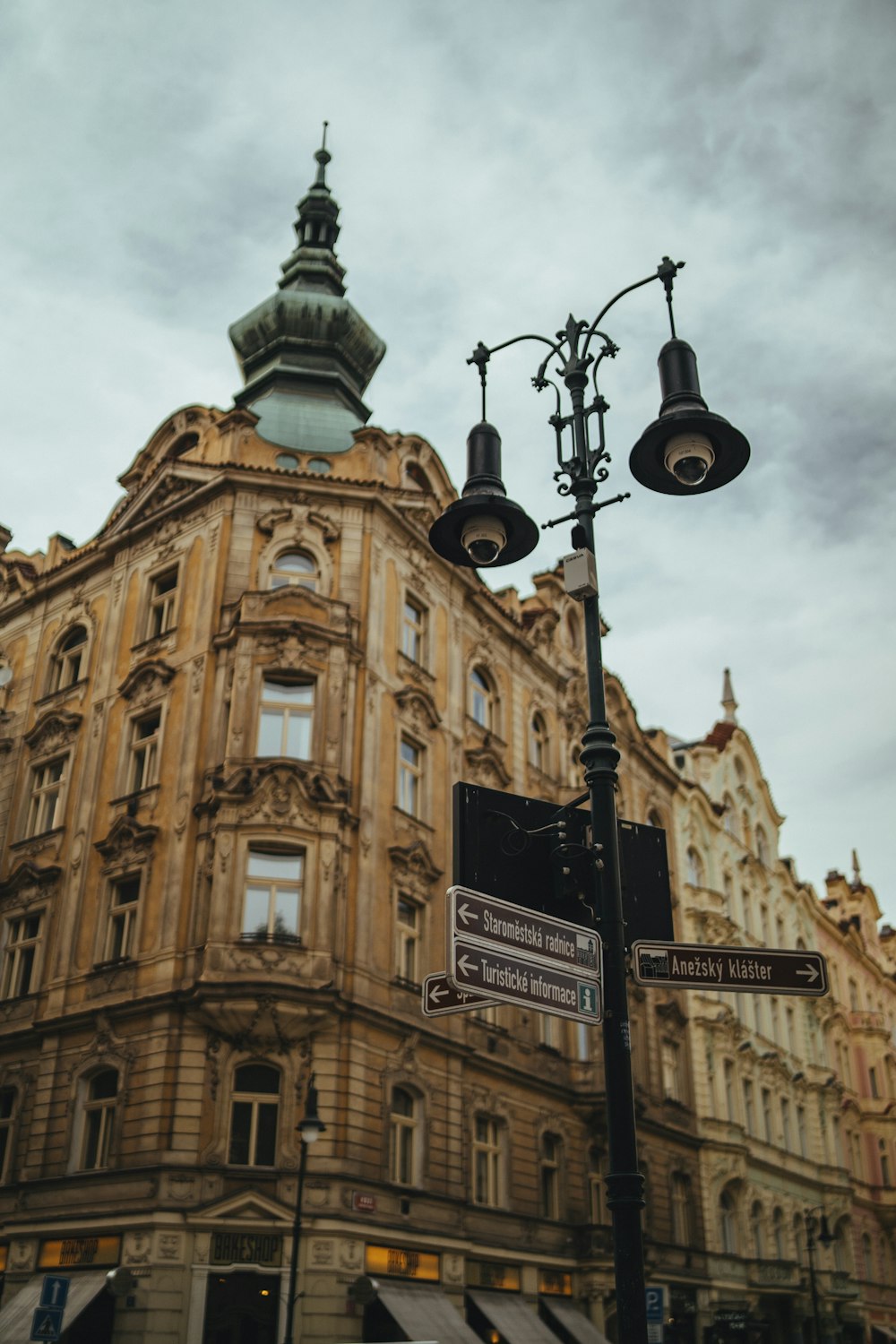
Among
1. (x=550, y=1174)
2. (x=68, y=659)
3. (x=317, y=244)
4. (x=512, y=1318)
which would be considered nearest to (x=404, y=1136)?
(x=512, y=1318)

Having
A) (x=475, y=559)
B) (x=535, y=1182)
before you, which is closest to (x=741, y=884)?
(x=535, y=1182)

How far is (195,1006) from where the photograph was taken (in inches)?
917

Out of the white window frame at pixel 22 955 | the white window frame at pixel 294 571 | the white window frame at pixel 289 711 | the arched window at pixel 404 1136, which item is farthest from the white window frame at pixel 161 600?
the arched window at pixel 404 1136

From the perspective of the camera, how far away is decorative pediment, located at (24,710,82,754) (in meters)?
30.4

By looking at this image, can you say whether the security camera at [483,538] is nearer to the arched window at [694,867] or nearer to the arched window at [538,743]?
the arched window at [538,743]

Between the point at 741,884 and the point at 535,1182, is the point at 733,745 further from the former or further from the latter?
the point at 535,1182

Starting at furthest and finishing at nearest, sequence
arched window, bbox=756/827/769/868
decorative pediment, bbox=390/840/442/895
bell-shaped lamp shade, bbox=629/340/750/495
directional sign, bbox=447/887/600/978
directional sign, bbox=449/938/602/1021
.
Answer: arched window, bbox=756/827/769/868, decorative pediment, bbox=390/840/442/895, bell-shaped lamp shade, bbox=629/340/750/495, directional sign, bbox=447/887/600/978, directional sign, bbox=449/938/602/1021

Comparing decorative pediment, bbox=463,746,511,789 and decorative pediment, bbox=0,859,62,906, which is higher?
decorative pediment, bbox=463,746,511,789

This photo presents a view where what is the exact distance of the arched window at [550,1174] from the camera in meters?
30.1

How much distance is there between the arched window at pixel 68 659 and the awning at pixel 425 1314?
50.4 feet

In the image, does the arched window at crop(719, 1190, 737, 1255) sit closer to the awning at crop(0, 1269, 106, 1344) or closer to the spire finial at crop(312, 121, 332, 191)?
the awning at crop(0, 1269, 106, 1344)

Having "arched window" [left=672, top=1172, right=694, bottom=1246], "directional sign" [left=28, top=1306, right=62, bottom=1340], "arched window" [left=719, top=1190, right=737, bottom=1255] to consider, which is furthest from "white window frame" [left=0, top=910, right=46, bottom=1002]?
"arched window" [left=719, top=1190, right=737, bottom=1255]

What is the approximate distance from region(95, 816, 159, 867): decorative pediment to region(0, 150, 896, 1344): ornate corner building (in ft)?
0.32

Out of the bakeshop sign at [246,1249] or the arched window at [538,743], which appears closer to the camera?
the bakeshop sign at [246,1249]
